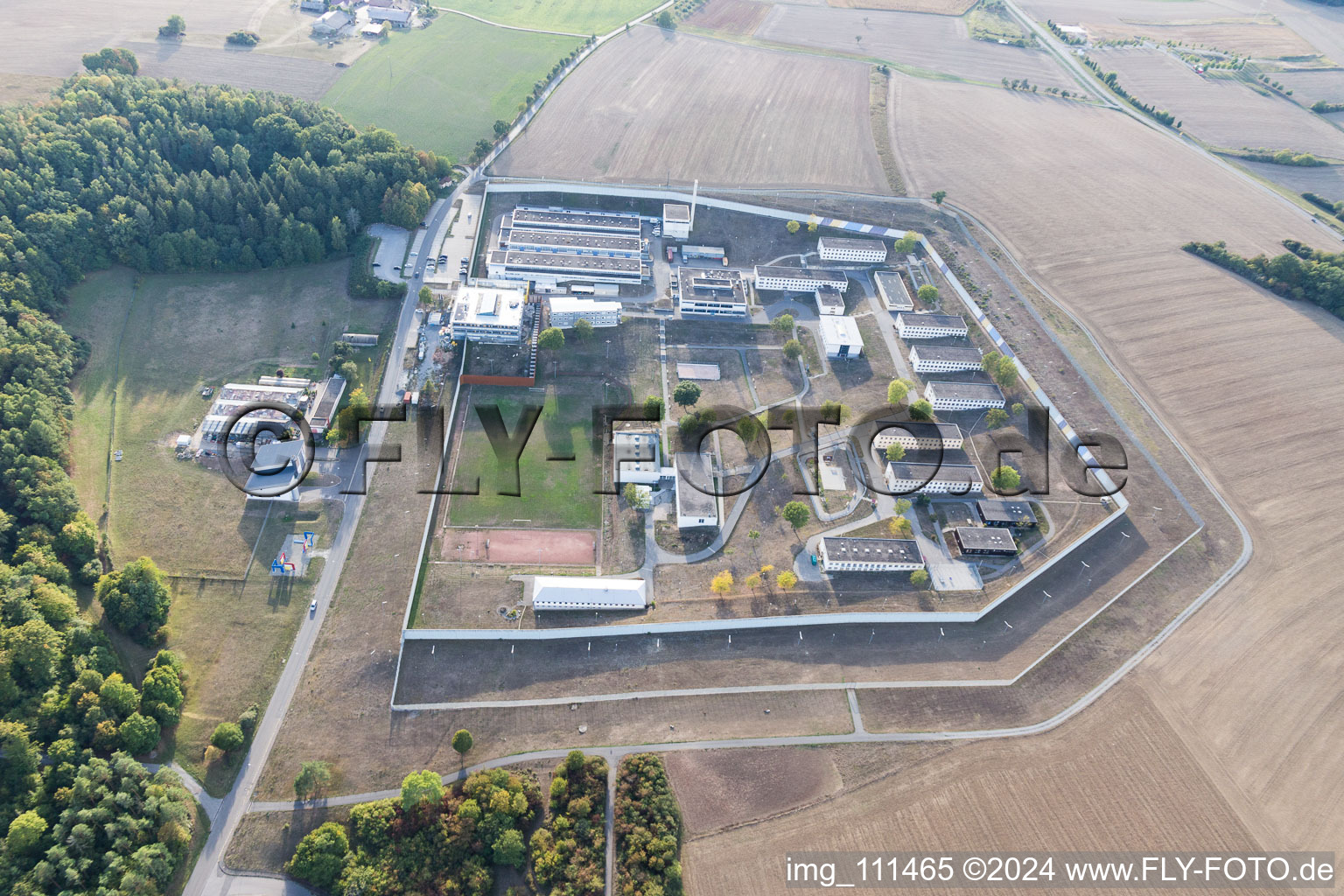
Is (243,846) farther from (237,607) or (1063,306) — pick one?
(1063,306)

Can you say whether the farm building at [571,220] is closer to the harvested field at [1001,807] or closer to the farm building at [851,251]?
the farm building at [851,251]

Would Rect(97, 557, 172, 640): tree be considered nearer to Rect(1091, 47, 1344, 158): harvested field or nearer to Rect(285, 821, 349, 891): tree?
Rect(285, 821, 349, 891): tree

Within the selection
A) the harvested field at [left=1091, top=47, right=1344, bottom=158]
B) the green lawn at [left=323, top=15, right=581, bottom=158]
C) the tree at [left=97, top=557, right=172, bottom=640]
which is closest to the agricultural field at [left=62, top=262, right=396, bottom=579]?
the tree at [left=97, top=557, right=172, bottom=640]

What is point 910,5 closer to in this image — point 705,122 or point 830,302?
point 705,122

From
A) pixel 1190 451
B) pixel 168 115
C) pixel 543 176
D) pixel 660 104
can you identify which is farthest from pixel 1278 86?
pixel 168 115

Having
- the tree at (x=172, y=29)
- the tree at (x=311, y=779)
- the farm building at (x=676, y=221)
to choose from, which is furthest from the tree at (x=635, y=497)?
the tree at (x=172, y=29)

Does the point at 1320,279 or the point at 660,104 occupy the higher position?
the point at 660,104
